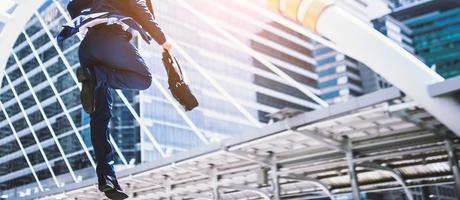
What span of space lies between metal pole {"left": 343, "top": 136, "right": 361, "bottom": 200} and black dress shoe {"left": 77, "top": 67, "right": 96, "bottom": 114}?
1139 centimetres

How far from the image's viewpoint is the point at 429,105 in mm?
9117

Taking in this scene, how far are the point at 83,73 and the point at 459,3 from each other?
12274cm

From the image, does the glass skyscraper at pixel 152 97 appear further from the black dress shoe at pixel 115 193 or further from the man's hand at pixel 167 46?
the black dress shoe at pixel 115 193

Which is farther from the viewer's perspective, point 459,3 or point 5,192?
point 459,3

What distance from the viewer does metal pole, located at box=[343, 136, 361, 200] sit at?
12.9 metres

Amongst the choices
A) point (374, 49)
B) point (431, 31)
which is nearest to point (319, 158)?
point (374, 49)

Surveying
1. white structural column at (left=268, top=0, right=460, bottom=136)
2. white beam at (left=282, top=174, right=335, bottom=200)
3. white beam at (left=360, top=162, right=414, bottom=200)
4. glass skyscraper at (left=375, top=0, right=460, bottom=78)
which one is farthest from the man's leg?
glass skyscraper at (left=375, top=0, right=460, bottom=78)

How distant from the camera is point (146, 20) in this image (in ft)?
7.51

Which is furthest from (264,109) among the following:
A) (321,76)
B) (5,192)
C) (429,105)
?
(429,105)

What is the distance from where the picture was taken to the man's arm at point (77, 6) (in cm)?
230

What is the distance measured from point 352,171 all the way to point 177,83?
1142cm

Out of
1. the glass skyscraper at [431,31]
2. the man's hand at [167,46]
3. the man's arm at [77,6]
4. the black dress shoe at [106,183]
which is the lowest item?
the black dress shoe at [106,183]

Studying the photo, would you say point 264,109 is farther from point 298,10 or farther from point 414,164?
point 298,10

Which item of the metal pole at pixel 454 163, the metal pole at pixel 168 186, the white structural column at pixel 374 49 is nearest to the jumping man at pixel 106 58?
the white structural column at pixel 374 49
